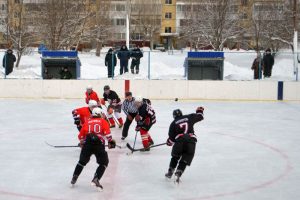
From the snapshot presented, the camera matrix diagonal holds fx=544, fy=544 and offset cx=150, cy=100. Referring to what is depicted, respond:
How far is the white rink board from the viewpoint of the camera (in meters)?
19.2

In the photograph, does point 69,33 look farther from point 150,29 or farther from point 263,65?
point 150,29

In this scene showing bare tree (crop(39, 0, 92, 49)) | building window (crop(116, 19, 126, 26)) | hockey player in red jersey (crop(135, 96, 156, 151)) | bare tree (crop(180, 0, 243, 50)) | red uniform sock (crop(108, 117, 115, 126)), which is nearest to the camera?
hockey player in red jersey (crop(135, 96, 156, 151))

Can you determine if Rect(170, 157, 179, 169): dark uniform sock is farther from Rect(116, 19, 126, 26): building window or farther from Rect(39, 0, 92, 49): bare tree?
Rect(116, 19, 126, 26): building window

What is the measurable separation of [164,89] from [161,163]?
1020 cm

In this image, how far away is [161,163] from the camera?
937cm

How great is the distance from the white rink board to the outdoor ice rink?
354 centimetres

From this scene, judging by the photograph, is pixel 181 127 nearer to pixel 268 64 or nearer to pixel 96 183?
pixel 96 183

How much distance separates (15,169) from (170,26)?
200 ft

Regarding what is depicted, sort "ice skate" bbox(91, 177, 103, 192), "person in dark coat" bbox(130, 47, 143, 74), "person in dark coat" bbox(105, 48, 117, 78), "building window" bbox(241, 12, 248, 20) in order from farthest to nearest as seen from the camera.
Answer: "building window" bbox(241, 12, 248, 20), "person in dark coat" bbox(130, 47, 143, 74), "person in dark coat" bbox(105, 48, 117, 78), "ice skate" bbox(91, 177, 103, 192)

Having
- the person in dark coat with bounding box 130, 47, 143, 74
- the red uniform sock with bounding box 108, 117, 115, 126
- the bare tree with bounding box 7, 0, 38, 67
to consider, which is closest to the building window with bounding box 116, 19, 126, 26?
the bare tree with bounding box 7, 0, 38, 67

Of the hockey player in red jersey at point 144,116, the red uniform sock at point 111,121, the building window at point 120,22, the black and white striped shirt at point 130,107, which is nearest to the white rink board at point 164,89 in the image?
the red uniform sock at point 111,121

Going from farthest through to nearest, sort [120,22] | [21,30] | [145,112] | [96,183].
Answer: [120,22], [21,30], [145,112], [96,183]


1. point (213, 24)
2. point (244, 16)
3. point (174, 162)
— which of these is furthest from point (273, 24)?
point (174, 162)

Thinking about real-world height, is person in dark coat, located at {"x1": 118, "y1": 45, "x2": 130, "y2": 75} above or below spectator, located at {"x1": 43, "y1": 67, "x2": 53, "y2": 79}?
above
